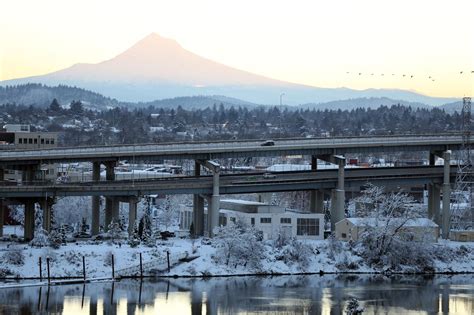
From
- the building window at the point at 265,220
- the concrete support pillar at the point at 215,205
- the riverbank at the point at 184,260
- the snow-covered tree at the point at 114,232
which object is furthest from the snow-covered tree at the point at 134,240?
the building window at the point at 265,220

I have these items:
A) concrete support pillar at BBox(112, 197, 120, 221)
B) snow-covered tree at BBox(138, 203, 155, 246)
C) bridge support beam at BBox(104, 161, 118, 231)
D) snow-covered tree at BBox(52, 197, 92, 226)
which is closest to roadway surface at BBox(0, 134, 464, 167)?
bridge support beam at BBox(104, 161, 118, 231)

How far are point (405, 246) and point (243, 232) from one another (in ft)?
40.9

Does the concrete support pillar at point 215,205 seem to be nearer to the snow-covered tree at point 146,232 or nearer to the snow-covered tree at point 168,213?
the snow-covered tree at point 146,232

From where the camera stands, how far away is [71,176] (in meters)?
128

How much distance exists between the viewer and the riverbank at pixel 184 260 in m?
71.2

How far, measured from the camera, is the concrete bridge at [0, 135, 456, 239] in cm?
8738

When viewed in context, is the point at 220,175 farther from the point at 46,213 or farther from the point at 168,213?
the point at 46,213

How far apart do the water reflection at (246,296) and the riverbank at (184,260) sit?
6.46 ft

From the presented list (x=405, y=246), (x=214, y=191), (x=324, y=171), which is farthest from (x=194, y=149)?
(x=405, y=246)

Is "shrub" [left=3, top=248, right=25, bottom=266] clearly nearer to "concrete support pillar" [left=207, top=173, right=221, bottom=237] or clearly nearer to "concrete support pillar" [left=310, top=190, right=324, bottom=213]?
"concrete support pillar" [left=207, top=173, right=221, bottom=237]

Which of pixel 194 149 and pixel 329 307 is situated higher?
pixel 194 149

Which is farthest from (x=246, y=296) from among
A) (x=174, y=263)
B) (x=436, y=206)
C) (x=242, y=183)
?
(x=436, y=206)

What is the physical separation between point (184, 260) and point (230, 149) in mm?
22058

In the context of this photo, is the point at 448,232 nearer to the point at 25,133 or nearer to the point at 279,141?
the point at 279,141
